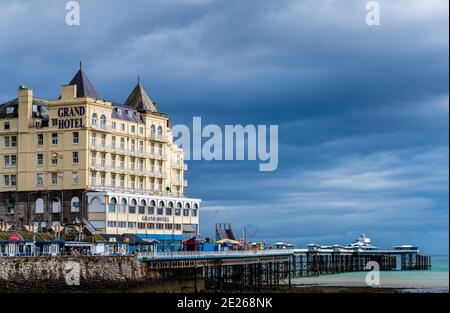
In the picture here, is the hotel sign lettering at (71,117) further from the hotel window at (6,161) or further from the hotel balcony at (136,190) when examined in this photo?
the hotel window at (6,161)

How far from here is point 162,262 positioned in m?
104

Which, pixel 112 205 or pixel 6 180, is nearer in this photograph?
pixel 112 205

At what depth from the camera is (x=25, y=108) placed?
399 ft

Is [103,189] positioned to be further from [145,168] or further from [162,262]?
[162,262]

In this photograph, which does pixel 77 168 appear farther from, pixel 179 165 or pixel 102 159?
pixel 179 165

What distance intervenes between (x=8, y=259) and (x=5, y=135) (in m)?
36.7

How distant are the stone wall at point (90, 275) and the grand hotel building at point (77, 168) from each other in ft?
49.1

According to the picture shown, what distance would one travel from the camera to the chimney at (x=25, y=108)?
121m

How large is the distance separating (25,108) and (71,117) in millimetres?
6767

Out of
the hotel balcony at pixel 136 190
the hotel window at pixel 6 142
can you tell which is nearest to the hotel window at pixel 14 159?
the hotel window at pixel 6 142

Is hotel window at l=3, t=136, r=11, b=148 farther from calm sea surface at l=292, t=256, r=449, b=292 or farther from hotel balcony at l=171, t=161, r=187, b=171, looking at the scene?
calm sea surface at l=292, t=256, r=449, b=292

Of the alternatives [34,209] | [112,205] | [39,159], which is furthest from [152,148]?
[34,209]
